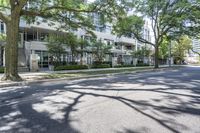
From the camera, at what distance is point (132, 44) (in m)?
71.1

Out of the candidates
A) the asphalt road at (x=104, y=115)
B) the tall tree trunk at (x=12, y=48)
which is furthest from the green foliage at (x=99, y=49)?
the asphalt road at (x=104, y=115)

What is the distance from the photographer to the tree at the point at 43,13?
1714 cm

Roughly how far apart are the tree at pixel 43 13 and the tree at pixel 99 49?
19.4 metres

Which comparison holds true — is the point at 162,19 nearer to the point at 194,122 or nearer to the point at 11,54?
the point at 11,54

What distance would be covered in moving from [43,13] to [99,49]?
25.6m

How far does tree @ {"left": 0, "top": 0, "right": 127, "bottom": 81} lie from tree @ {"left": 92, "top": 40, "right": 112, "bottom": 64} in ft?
63.6

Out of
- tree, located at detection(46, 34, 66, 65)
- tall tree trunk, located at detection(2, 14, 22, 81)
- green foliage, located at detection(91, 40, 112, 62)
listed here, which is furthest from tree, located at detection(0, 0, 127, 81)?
green foliage, located at detection(91, 40, 112, 62)

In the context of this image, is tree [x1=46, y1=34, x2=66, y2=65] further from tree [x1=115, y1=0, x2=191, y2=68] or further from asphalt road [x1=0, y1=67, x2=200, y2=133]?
asphalt road [x1=0, y1=67, x2=200, y2=133]

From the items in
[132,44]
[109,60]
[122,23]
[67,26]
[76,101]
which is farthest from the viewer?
[132,44]

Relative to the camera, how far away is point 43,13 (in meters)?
19.5

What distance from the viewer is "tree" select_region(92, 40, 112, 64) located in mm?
44000

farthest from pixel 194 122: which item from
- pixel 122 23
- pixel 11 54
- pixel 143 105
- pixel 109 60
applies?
pixel 109 60

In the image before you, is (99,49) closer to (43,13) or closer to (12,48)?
(43,13)

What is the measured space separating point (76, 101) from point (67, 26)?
50.4 feet
